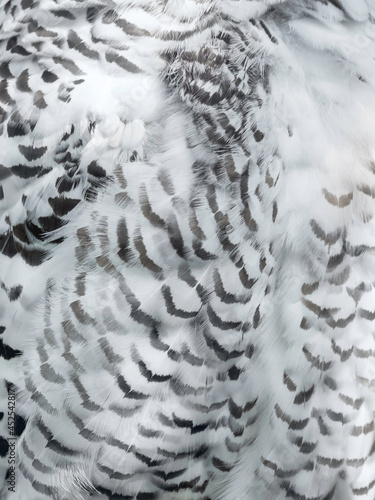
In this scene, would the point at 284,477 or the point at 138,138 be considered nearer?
the point at 138,138

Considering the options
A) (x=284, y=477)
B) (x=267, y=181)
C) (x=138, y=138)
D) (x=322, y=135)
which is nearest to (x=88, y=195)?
(x=138, y=138)

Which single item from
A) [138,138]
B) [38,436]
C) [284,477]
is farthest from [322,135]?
[38,436]

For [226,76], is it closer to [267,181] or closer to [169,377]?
[267,181]

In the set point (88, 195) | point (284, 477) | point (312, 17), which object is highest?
point (312, 17)

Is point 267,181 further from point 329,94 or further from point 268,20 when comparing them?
point 268,20

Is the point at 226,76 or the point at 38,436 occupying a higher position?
the point at 226,76

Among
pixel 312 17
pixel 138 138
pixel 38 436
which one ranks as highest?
pixel 312 17
